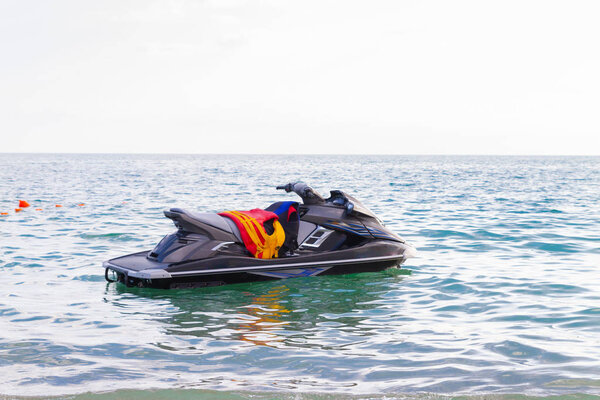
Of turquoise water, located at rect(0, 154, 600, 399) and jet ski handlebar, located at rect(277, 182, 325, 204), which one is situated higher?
jet ski handlebar, located at rect(277, 182, 325, 204)


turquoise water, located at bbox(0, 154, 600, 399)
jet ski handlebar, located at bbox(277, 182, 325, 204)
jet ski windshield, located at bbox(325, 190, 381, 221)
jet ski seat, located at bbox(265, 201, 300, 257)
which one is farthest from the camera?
jet ski handlebar, located at bbox(277, 182, 325, 204)

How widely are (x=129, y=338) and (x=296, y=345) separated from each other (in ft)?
5.33

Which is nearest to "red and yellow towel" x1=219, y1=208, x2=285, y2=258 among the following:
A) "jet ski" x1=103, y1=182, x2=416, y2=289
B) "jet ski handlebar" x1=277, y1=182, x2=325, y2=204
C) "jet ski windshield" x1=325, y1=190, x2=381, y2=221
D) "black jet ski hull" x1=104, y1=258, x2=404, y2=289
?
"jet ski" x1=103, y1=182, x2=416, y2=289

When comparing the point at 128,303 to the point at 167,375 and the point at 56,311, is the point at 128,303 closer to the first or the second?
the point at 56,311

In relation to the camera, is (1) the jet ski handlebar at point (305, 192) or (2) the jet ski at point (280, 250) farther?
(1) the jet ski handlebar at point (305, 192)

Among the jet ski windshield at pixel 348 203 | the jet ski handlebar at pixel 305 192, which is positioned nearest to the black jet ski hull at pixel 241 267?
the jet ski windshield at pixel 348 203

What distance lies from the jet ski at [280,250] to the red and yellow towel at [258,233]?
9 centimetres

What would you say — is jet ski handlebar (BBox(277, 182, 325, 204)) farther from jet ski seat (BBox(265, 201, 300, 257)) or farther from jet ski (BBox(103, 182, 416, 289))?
jet ski seat (BBox(265, 201, 300, 257))

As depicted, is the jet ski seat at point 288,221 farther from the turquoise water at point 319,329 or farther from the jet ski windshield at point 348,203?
the jet ski windshield at point 348,203

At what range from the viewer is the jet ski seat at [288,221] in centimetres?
869

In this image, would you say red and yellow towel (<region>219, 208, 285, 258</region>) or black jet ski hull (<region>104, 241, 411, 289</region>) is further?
red and yellow towel (<region>219, 208, 285, 258</region>)

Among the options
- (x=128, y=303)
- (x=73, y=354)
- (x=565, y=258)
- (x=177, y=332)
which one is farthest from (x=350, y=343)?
(x=565, y=258)

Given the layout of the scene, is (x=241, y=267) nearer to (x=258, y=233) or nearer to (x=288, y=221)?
(x=258, y=233)

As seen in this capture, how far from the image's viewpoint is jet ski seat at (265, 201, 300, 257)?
28.5 ft
